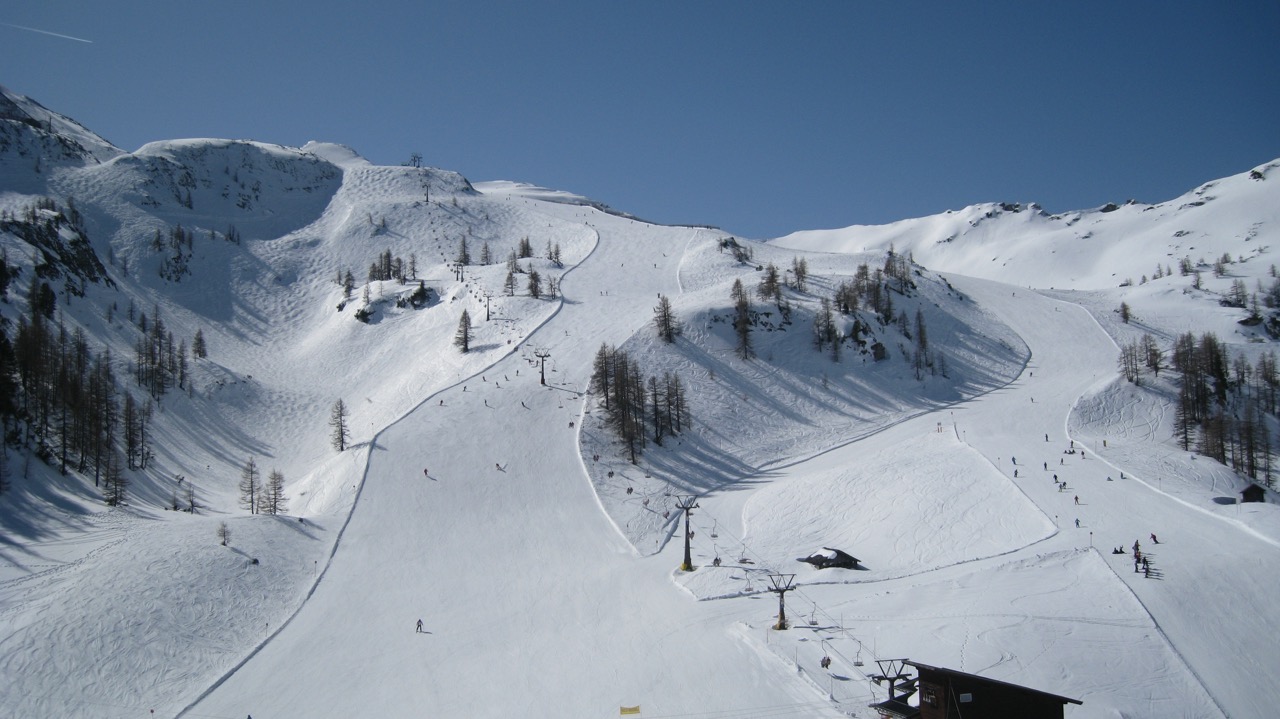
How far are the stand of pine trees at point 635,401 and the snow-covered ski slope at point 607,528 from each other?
178 cm

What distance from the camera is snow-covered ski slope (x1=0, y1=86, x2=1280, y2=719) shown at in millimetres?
31328

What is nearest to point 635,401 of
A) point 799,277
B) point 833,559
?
point 833,559

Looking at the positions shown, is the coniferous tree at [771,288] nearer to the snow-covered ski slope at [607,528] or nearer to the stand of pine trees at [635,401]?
the snow-covered ski slope at [607,528]

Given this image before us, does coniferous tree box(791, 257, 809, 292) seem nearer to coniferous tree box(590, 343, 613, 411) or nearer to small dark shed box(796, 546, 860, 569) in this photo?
coniferous tree box(590, 343, 613, 411)

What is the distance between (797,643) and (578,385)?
154 feet

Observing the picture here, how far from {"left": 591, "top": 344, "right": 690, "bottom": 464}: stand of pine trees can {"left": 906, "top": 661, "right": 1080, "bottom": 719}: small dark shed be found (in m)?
44.0

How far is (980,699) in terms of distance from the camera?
77.1 feet

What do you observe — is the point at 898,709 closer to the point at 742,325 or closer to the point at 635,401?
the point at 635,401

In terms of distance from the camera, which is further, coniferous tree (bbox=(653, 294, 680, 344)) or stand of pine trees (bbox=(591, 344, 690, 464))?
coniferous tree (bbox=(653, 294, 680, 344))

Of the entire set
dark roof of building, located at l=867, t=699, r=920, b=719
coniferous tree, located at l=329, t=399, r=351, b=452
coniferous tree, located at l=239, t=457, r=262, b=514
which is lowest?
coniferous tree, located at l=239, t=457, r=262, b=514

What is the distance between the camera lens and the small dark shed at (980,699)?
23.5m

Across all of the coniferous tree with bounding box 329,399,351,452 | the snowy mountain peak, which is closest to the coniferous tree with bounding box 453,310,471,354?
the coniferous tree with bounding box 329,399,351,452

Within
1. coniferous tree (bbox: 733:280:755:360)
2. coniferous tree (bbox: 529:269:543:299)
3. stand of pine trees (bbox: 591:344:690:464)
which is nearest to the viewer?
stand of pine trees (bbox: 591:344:690:464)

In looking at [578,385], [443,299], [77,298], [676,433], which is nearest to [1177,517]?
[676,433]
